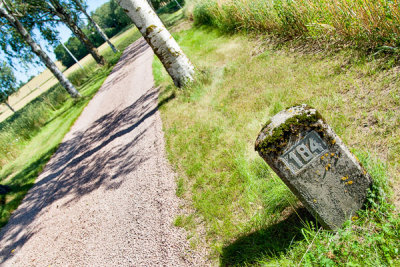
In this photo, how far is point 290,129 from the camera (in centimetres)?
181

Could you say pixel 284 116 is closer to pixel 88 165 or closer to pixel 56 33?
pixel 88 165

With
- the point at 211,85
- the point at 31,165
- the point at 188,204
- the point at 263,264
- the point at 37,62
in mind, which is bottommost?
the point at 263,264

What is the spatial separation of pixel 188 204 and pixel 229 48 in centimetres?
642

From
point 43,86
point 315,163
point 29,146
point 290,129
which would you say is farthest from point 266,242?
point 43,86

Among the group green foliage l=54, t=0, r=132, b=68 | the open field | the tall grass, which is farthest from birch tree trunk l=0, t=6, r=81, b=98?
green foliage l=54, t=0, r=132, b=68

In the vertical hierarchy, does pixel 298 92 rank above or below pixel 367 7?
below

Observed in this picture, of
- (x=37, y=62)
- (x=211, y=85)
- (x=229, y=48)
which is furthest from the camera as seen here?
(x=37, y=62)

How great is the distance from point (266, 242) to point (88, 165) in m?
5.39

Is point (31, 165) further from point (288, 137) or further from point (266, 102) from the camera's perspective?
point (288, 137)

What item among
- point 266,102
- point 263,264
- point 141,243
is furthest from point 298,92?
point 141,243

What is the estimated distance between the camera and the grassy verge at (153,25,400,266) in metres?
1.94

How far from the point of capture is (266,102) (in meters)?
4.39

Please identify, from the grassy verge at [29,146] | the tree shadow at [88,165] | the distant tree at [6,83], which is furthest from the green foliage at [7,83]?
the tree shadow at [88,165]

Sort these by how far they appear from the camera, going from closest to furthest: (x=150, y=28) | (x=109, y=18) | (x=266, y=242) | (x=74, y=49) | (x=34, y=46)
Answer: (x=266, y=242) < (x=150, y=28) < (x=34, y=46) < (x=74, y=49) < (x=109, y=18)
